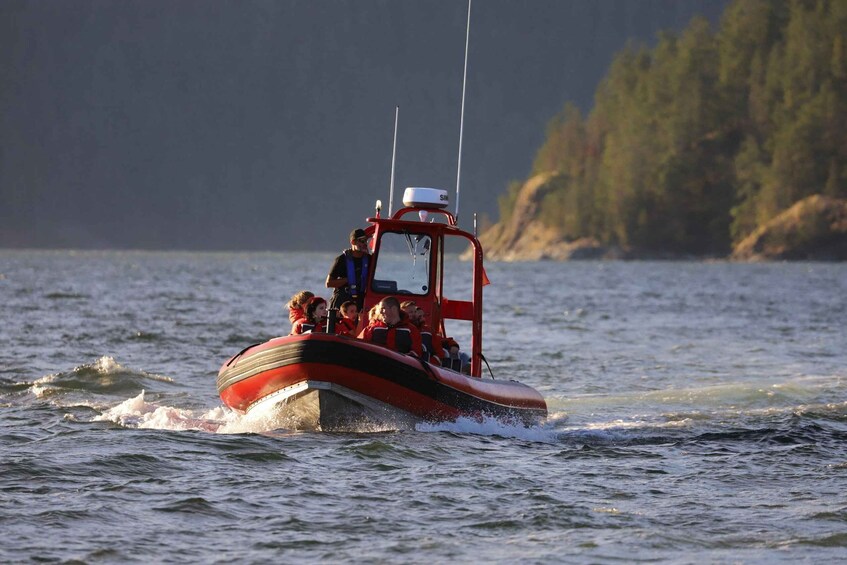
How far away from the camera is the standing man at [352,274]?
15195mm

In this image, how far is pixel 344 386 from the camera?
13281 millimetres

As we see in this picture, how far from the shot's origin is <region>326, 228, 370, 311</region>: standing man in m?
15.2

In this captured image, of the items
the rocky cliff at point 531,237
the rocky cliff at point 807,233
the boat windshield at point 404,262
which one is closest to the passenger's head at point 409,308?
the boat windshield at point 404,262

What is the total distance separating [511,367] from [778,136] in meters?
95.6

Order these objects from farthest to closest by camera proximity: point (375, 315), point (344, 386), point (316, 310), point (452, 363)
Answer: point (452, 363) → point (316, 310) → point (375, 315) → point (344, 386)

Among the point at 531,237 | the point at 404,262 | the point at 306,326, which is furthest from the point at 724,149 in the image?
the point at 306,326

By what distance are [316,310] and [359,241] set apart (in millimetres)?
1181

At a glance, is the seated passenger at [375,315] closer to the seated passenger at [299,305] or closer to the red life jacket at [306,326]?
the red life jacket at [306,326]

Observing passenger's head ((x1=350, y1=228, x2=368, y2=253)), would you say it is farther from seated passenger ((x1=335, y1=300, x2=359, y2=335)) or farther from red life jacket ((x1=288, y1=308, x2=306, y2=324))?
red life jacket ((x1=288, y1=308, x2=306, y2=324))

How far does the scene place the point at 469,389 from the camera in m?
14.3

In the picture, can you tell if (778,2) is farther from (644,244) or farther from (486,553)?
(486,553)

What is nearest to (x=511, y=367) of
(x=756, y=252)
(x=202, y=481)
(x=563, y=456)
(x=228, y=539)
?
(x=563, y=456)

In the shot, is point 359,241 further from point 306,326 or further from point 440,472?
point 440,472

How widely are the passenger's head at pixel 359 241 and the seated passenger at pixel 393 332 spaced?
4.47 feet
